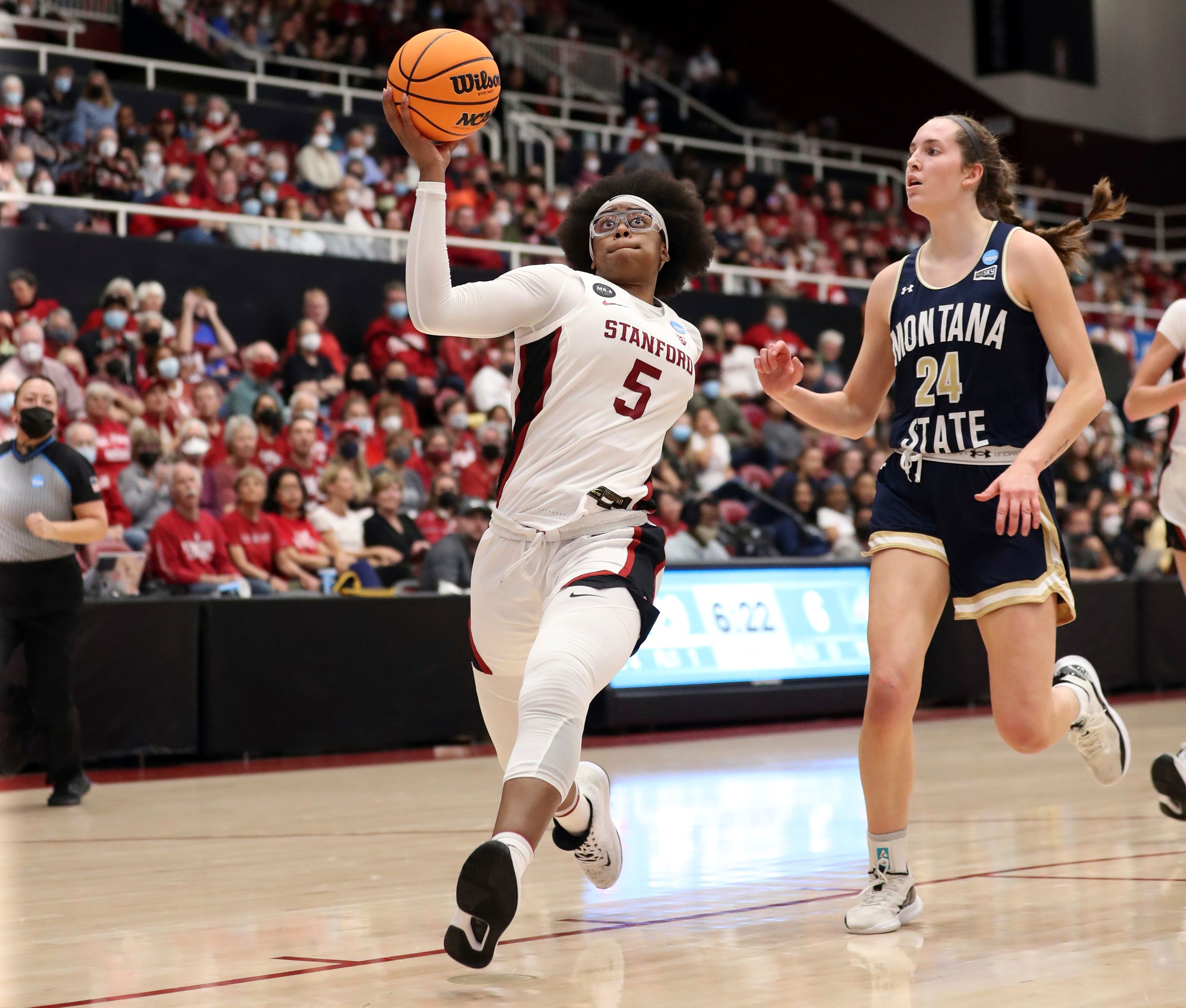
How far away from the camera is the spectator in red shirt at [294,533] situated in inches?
433

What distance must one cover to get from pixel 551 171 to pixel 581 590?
15362 mm

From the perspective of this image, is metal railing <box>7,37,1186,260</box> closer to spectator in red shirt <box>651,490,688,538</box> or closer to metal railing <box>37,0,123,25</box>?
metal railing <box>37,0,123,25</box>

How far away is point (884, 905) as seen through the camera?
4.50m

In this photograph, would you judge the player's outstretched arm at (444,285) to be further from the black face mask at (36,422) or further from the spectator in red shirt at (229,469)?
the spectator in red shirt at (229,469)

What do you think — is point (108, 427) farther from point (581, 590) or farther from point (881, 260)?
point (881, 260)

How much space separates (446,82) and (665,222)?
0.98m

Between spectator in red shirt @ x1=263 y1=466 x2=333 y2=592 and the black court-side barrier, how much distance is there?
92cm

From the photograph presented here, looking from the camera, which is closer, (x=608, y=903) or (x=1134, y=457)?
(x=608, y=903)

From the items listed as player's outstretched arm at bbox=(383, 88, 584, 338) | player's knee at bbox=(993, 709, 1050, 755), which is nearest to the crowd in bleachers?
player's knee at bbox=(993, 709, 1050, 755)

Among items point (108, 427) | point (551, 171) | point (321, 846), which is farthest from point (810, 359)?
point (321, 846)

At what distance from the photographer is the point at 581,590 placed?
416cm

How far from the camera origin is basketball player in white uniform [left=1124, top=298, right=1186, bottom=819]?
6.11 meters

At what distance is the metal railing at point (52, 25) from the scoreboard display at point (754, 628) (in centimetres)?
988

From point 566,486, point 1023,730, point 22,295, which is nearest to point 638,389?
point 566,486
